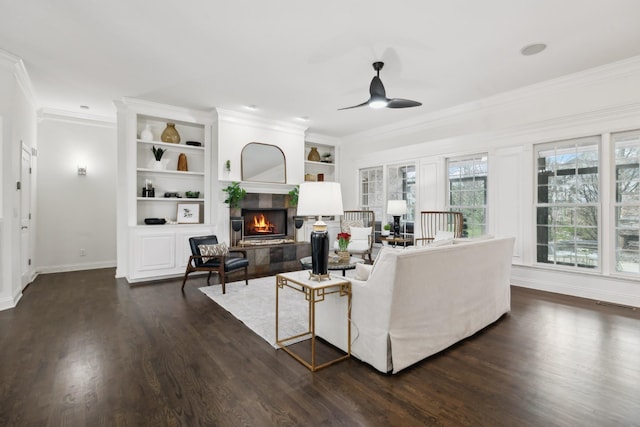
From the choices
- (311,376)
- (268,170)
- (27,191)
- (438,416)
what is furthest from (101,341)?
(268,170)

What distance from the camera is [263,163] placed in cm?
631

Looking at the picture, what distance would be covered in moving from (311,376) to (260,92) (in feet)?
13.4

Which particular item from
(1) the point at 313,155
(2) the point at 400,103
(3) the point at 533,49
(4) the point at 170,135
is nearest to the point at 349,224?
(1) the point at 313,155

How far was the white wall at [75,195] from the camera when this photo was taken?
5715 mm

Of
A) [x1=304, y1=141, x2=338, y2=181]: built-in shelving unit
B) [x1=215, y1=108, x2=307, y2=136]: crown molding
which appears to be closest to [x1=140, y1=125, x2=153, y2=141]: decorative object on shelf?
[x1=215, y1=108, x2=307, y2=136]: crown molding

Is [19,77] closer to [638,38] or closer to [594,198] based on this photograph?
[638,38]

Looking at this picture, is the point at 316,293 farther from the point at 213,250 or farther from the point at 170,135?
the point at 170,135

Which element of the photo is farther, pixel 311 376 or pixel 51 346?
pixel 51 346

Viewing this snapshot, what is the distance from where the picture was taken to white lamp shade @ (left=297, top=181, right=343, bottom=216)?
8.35 feet

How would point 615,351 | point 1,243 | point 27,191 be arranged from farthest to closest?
point 27,191
point 1,243
point 615,351

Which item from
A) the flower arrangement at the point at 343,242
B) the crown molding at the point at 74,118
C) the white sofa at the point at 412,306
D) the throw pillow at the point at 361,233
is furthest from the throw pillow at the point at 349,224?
the crown molding at the point at 74,118

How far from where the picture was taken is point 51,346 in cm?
273

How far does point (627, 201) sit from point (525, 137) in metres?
1.47

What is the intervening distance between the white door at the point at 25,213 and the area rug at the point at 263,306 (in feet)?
8.54
